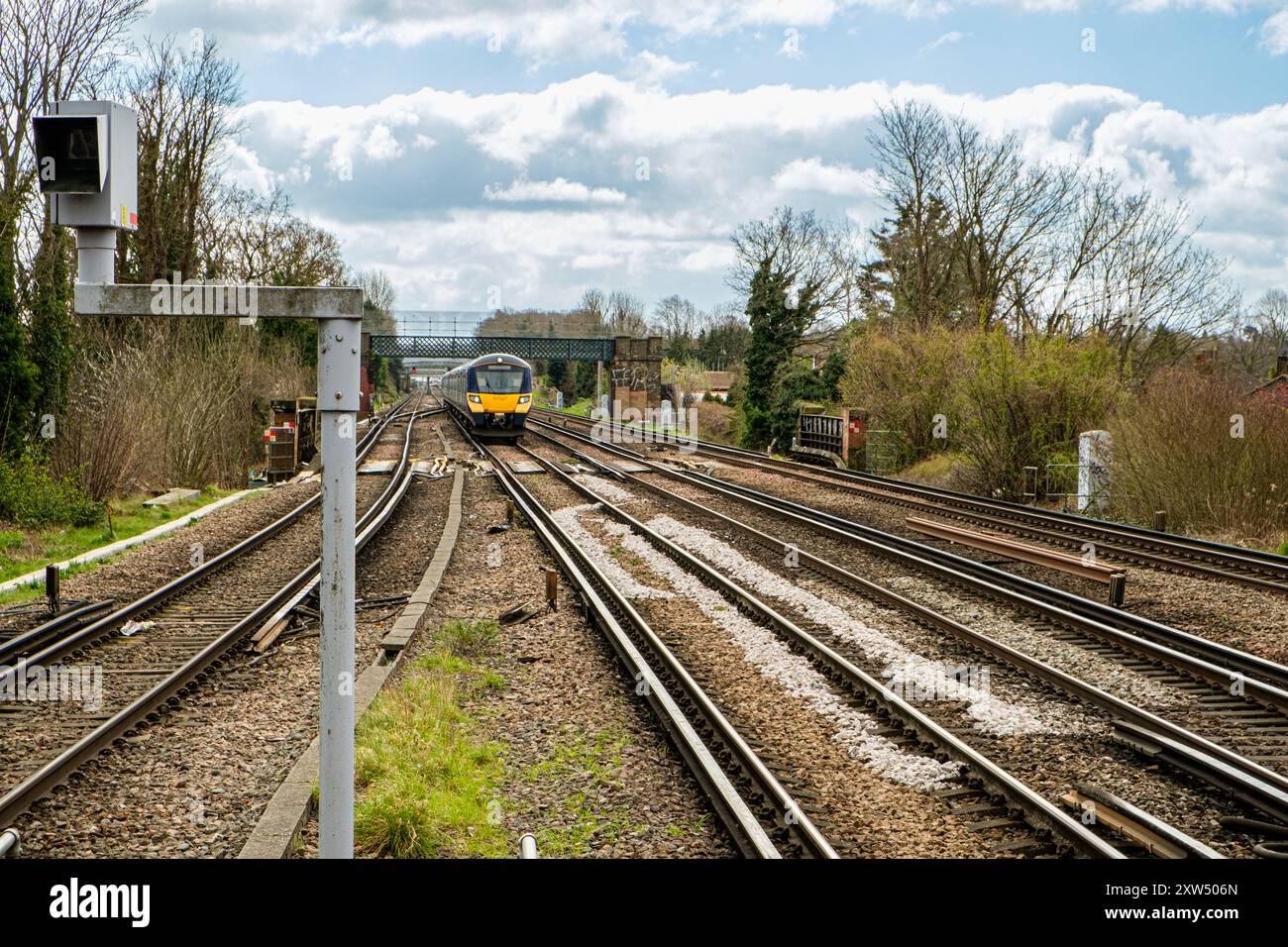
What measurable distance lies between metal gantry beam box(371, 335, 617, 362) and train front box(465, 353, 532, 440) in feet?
88.1

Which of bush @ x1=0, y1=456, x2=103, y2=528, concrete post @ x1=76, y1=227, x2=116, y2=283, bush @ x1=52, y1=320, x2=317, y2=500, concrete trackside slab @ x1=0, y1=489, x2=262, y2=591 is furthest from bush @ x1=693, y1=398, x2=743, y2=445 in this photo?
concrete post @ x1=76, y1=227, x2=116, y2=283

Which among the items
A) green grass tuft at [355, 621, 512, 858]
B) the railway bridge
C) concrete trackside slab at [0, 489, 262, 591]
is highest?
the railway bridge

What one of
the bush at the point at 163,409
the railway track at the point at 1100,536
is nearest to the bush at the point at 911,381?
the railway track at the point at 1100,536

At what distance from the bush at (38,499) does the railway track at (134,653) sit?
3914 mm

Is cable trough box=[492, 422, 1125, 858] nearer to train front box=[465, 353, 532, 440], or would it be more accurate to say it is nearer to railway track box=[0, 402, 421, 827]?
railway track box=[0, 402, 421, 827]

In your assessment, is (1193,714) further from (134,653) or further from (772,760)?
(134,653)

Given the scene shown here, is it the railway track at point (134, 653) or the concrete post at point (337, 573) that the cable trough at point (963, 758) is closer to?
the concrete post at point (337, 573)

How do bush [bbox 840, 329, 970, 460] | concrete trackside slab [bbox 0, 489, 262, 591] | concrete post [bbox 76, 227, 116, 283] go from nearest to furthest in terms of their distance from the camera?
concrete post [bbox 76, 227, 116, 283]
concrete trackside slab [bbox 0, 489, 262, 591]
bush [bbox 840, 329, 970, 460]

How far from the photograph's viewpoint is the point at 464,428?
48969 mm

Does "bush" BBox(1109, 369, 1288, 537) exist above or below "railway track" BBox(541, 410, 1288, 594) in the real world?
above

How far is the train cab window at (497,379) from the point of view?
38.5 meters

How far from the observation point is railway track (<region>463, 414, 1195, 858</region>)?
5.51 meters
